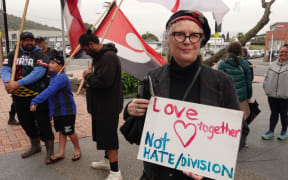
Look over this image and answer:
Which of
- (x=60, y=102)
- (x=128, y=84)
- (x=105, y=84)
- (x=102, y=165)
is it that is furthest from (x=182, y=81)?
(x=128, y=84)

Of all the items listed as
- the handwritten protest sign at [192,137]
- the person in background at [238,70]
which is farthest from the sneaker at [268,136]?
the handwritten protest sign at [192,137]

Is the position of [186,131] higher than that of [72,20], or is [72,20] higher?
[72,20]

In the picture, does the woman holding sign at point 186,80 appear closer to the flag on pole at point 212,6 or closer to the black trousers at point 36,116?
the flag on pole at point 212,6

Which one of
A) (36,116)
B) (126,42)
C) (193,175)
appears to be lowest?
(36,116)

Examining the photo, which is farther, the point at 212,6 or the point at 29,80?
the point at 212,6

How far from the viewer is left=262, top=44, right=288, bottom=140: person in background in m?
4.29

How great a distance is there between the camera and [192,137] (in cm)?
135

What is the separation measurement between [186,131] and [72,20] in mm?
3497

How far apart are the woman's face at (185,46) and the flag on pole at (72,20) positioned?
3.03 meters

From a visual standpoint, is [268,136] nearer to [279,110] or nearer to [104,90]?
[279,110]

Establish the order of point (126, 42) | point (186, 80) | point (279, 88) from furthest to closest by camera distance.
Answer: point (279, 88), point (126, 42), point (186, 80)

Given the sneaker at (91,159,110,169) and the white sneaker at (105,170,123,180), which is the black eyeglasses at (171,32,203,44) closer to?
the white sneaker at (105,170,123,180)

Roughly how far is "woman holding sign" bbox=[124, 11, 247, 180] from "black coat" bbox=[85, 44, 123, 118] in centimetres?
127

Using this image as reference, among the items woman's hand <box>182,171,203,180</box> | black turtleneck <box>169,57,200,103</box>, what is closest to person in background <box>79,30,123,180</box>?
black turtleneck <box>169,57,200,103</box>
